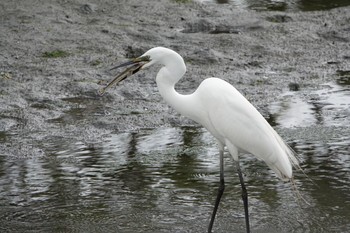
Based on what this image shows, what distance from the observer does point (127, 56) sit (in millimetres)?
10203

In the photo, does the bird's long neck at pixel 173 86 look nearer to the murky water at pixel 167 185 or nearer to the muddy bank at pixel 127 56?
the murky water at pixel 167 185

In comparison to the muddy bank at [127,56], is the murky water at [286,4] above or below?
above

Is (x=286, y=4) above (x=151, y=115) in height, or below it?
above

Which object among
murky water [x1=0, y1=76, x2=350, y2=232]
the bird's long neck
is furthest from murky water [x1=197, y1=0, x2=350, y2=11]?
the bird's long neck

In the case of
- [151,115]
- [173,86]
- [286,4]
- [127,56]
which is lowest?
[151,115]

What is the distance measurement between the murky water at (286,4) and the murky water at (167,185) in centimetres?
462

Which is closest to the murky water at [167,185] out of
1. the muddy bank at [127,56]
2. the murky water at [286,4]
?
the muddy bank at [127,56]

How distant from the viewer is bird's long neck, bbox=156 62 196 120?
5742 mm

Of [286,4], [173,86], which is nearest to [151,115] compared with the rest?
[173,86]

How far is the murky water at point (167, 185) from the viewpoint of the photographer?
606 centimetres

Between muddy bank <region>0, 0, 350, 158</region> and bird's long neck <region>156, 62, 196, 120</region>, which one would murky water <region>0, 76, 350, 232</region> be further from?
bird's long neck <region>156, 62, 196, 120</region>

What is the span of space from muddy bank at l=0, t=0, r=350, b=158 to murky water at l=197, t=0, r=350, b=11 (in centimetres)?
37

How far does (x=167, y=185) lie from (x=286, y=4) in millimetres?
6795

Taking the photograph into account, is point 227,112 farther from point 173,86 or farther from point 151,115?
point 151,115
